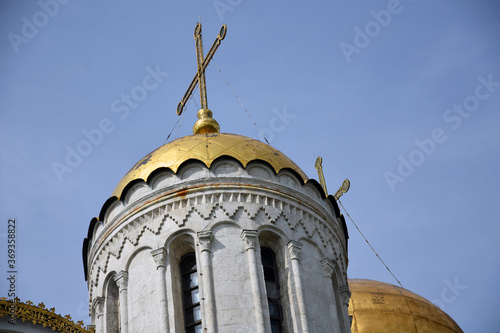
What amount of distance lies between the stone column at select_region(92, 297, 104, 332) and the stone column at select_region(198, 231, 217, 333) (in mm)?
2545

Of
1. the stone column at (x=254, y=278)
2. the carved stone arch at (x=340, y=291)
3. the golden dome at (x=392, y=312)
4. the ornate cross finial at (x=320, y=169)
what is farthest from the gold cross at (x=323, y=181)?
the stone column at (x=254, y=278)

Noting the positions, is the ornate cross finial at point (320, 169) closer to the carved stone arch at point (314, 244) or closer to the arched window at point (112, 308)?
the carved stone arch at point (314, 244)

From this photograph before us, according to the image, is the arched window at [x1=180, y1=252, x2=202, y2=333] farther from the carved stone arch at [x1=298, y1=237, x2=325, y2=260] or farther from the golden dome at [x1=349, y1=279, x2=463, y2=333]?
the golden dome at [x1=349, y1=279, x2=463, y2=333]

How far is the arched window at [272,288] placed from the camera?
23.3 m

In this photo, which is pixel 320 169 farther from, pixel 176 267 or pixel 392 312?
pixel 176 267

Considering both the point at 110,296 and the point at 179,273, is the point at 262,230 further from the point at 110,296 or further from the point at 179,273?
the point at 110,296

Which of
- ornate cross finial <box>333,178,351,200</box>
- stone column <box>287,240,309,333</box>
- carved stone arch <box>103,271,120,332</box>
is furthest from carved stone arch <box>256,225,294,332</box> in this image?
ornate cross finial <box>333,178,351,200</box>

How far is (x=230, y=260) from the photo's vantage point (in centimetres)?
2362

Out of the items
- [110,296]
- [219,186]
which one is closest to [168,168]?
[219,186]

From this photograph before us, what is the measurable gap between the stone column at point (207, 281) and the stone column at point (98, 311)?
254cm

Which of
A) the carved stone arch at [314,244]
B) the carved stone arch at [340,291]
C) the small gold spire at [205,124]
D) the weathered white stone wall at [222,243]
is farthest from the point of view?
the small gold spire at [205,124]

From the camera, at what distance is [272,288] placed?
78.4ft

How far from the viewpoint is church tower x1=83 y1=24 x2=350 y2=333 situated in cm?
2322

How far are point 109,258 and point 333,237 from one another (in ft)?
15.7
